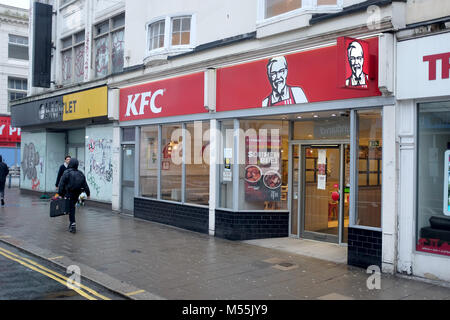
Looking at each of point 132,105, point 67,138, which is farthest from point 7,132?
point 132,105

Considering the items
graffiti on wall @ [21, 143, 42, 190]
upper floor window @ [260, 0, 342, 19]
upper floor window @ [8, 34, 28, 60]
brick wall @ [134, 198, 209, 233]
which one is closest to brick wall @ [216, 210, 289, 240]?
brick wall @ [134, 198, 209, 233]

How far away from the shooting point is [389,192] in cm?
738

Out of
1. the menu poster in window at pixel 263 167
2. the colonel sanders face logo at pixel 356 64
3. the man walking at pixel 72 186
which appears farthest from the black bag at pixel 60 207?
the colonel sanders face logo at pixel 356 64

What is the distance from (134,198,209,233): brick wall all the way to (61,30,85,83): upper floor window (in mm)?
7071

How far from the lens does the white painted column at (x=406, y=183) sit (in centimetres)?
718

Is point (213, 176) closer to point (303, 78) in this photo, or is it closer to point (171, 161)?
point (171, 161)

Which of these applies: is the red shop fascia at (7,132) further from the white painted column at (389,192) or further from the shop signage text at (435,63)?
the shop signage text at (435,63)

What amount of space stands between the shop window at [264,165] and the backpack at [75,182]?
4.16 m

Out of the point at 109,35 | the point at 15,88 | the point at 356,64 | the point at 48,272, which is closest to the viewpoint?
the point at 356,64

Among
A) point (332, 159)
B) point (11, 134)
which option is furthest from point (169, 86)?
point (11, 134)

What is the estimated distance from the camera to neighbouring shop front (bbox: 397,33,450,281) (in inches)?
272

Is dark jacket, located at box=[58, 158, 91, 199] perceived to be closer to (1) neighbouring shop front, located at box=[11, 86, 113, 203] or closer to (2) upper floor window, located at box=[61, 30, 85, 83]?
(1) neighbouring shop front, located at box=[11, 86, 113, 203]

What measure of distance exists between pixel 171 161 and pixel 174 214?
1.53m

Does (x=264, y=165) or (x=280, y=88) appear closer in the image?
(x=280, y=88)
